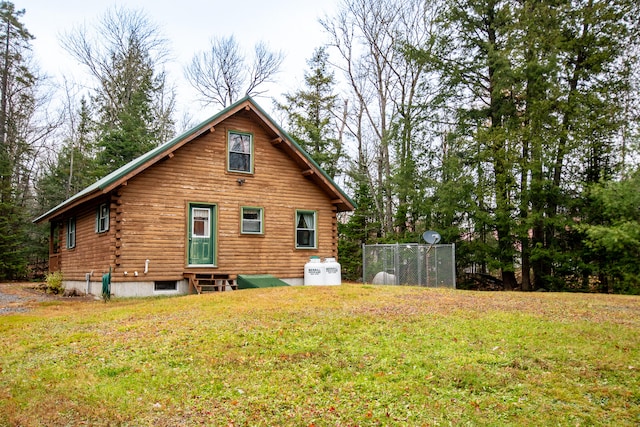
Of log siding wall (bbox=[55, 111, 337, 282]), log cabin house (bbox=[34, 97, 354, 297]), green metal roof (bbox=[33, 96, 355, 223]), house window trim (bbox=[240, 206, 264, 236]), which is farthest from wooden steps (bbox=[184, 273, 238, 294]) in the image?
green metal roof (bbox=[33, 96, 355, 223])

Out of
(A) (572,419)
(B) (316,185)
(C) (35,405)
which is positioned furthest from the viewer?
(B) (316,185)

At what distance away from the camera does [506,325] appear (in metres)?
8.55

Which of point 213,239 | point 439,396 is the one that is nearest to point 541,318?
point 439,396

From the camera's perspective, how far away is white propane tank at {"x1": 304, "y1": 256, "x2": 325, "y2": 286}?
17.1 metres

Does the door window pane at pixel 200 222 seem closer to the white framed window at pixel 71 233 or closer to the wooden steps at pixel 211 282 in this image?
the wooden steps at pixel 211 282

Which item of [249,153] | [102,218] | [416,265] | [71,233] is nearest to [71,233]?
[71,233]

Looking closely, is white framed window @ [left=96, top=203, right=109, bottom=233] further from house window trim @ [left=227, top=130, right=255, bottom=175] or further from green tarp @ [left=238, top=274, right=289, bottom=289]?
green tarp @ [left=238, top=274, right=289, bottom=289]

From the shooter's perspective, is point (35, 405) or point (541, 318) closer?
point (35, 405)

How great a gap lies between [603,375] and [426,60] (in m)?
20.5

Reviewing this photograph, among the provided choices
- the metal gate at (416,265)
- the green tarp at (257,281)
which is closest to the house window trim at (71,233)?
the green tarp at (257,281)

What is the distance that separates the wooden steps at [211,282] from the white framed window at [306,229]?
9.94 feet

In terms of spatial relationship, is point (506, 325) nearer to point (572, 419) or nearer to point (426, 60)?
point (572, 419)

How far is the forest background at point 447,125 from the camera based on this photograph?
66.5 feet

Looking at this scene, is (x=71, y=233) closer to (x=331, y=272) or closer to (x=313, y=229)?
(x=313, y=229)
